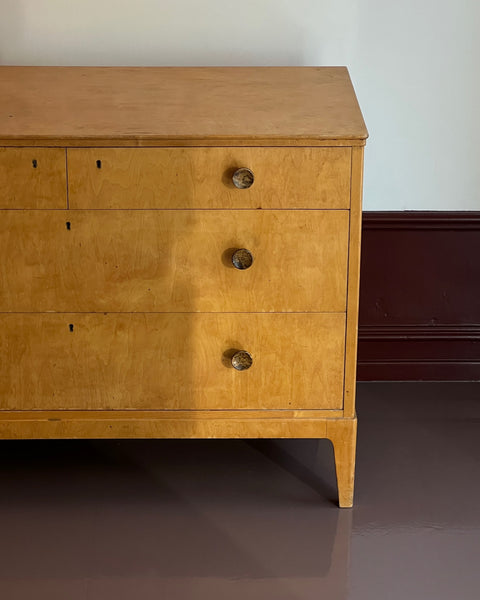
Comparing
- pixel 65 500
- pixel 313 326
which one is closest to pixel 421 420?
pixel 313 326

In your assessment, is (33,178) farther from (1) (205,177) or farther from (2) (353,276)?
(2) (353,276)

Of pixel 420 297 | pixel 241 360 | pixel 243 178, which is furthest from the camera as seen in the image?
pixel 420 297

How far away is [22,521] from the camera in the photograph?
221 centimetres

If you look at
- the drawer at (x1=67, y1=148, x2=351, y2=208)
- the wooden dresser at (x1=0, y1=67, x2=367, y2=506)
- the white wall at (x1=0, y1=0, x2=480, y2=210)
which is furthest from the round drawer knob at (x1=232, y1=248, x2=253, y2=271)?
the white wall at (x1=0, y1=0, x2=480, y2=210)

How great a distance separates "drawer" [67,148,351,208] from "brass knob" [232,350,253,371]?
0.39 metres

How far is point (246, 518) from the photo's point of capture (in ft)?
7.30

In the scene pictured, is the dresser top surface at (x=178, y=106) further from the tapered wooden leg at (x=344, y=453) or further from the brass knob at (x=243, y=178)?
the tapered wooden leg at (x=344, y=453)

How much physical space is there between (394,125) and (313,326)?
1.03 m

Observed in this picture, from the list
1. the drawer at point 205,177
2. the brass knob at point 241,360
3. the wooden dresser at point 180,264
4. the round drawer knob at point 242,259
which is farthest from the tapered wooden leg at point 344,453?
the drawer at point 205,177

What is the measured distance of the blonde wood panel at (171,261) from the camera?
2086mm

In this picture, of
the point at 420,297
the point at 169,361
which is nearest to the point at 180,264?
the point at 169,361

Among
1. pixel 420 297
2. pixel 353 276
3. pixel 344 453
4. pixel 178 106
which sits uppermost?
pixel 178 106

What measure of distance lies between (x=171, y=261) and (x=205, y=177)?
23 centimetres

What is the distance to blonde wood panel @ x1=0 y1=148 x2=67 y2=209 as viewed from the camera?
2.03 metres
